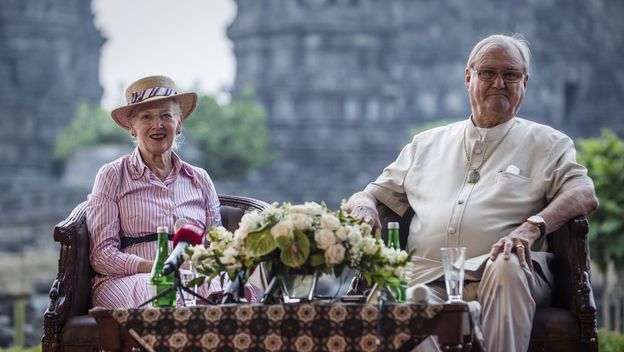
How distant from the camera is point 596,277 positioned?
35.8 meters

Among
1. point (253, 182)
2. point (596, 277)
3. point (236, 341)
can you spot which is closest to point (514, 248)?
point (236, 341)

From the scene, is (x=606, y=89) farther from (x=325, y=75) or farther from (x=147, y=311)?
(x=147, y=311)

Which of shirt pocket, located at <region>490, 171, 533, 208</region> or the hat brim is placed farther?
the hat brim

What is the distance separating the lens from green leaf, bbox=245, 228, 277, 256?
6.57 meters

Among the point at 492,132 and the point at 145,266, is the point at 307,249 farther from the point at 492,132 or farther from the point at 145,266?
the point at 492,132

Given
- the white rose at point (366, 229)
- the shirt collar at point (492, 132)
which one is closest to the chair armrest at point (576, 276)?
the shirt collar at point (492, 132)

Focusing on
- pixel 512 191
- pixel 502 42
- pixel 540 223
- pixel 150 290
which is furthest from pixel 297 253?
pixel 502 42

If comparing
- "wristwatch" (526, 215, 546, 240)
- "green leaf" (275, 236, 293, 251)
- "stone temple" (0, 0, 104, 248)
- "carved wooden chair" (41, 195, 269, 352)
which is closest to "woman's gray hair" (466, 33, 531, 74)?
"wristwatch" (526, 215, 546, 240)

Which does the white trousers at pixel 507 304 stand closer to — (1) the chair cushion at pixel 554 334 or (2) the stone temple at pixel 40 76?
(1) the chair cushion at pixel 554 334

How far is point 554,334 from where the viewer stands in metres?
7.40

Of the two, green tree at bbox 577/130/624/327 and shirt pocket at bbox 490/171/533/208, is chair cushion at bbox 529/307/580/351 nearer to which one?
shirt pocket at bbox 490/171/533/208

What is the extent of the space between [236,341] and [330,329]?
1.29 feet

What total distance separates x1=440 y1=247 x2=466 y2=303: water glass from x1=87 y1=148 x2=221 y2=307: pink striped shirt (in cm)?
182

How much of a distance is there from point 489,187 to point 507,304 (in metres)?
0.97
